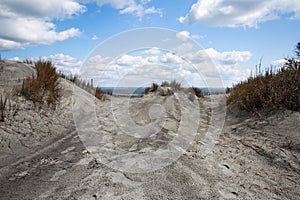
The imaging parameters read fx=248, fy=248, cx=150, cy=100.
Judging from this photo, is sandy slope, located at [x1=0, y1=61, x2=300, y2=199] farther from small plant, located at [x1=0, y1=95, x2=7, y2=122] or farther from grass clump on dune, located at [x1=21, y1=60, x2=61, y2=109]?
grass clump on dune, located at [x1=21, y1=60, x2=61, y2=109]

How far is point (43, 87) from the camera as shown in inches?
238

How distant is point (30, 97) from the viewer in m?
5.42

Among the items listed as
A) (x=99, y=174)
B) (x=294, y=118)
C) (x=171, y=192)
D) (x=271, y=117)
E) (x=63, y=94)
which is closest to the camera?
(x=171, y=192)

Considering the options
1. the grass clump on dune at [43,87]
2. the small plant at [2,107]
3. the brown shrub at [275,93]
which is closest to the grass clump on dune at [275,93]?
the brown shrub at [275,93]

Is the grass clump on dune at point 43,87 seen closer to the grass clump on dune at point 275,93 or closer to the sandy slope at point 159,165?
the sandy slope at point 159,165

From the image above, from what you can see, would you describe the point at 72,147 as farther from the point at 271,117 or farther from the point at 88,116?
the point at 271,117

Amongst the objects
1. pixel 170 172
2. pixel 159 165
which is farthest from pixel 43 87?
pixel 170 172

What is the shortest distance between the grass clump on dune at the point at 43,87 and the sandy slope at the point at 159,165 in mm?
1182

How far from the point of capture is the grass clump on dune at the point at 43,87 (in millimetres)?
5490

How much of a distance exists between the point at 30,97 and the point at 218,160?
13.7ft

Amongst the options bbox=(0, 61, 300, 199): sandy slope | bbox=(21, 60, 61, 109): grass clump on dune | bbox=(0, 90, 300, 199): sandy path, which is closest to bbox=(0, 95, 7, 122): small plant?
bbox=(0, 61, 300, 199): sandy slope

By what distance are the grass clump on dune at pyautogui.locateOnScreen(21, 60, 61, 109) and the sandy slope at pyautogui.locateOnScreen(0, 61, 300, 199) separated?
3.88 feet

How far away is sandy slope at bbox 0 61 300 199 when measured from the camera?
239cm

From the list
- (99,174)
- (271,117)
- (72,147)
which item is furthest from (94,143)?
(271,117)
